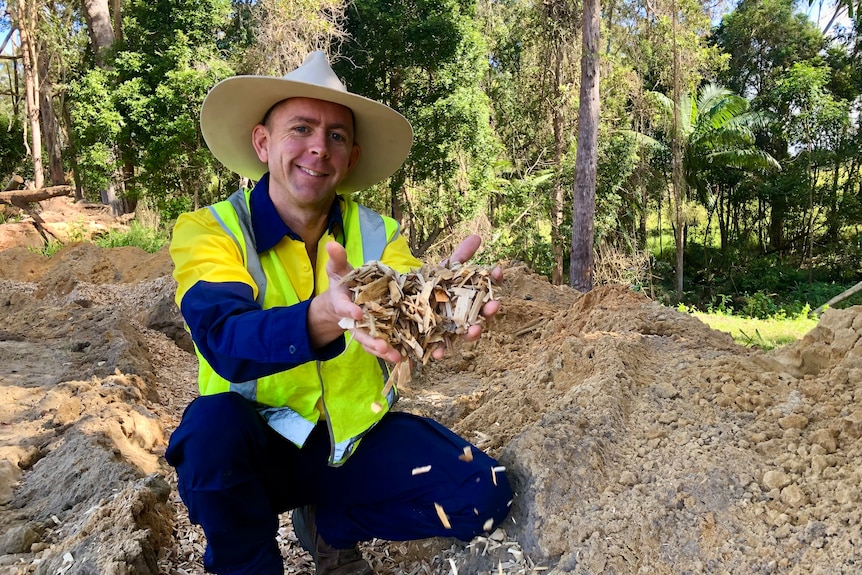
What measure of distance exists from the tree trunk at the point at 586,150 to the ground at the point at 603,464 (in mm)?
6551

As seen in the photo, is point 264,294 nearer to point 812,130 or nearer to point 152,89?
point 152,89

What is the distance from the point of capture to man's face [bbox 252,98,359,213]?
78.2 inches

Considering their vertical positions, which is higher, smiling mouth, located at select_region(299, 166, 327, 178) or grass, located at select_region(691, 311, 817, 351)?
smiling mouth, located at select_region(299, 166, 327, 178)

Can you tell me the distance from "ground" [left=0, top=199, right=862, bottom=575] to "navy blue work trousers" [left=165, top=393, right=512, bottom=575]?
0.61ft

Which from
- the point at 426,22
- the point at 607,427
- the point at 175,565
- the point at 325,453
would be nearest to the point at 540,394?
the point at 607,427

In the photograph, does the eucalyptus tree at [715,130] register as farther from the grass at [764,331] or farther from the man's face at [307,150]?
the man's face at [307,150]

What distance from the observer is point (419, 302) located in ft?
5.35

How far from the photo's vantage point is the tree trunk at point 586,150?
10156mm

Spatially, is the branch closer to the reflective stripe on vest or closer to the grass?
the grass

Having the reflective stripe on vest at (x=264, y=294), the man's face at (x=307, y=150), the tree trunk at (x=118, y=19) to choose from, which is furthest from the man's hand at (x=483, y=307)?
the tree trunk at (x=118, y=19)

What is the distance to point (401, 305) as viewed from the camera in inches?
63.7

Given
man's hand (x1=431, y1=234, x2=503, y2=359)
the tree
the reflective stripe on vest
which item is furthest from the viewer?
the tree

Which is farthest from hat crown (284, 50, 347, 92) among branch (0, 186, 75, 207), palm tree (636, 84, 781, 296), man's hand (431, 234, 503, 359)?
palm tree (636, 84, 781, 296)

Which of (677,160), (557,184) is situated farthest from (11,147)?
(677,160)
